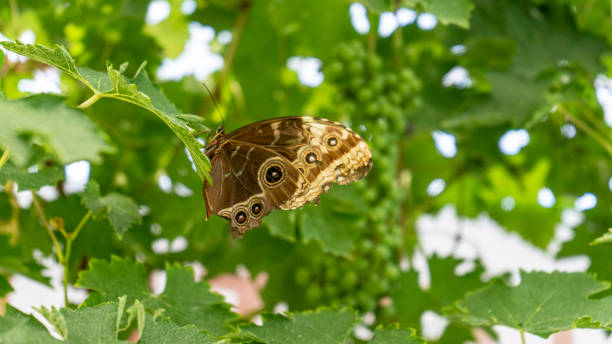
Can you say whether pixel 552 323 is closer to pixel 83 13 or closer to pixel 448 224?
pixel 448 224

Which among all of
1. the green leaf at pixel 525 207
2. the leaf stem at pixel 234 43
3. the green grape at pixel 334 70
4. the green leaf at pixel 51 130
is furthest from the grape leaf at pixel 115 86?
the green leaf at pixel 525 207

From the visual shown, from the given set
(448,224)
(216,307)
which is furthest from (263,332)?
(448,224)

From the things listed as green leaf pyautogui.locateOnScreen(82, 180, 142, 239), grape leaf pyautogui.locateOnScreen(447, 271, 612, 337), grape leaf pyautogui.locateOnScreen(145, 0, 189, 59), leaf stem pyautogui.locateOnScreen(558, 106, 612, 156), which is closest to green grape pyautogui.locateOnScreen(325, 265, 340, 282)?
grape leaf pyautogui.locateOnScreen(447, 271, 612, 337)

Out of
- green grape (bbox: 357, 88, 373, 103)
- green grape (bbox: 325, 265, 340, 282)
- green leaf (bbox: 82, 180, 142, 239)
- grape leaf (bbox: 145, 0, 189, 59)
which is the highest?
grape leaf (bbox: 145, 0, 189, 59)

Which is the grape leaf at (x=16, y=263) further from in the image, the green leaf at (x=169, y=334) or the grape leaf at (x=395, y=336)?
the grape leaf at (x=395, y=336)

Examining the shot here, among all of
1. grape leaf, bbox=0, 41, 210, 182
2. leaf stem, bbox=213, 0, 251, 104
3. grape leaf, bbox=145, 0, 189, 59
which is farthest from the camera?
grape leaf, bbox=145, 0, 189, 59

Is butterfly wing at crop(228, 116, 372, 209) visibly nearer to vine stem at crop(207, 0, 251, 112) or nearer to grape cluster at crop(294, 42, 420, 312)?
grape cluster at crop(294, 42, 420, 312)

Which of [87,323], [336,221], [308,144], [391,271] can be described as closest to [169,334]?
[87,323]
